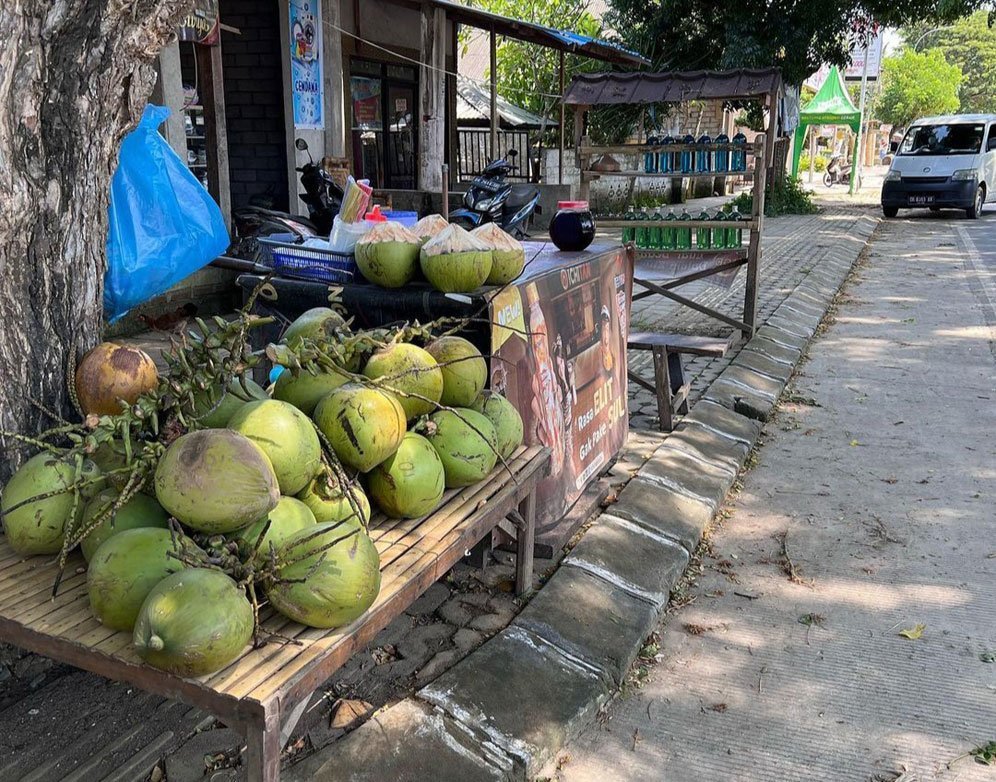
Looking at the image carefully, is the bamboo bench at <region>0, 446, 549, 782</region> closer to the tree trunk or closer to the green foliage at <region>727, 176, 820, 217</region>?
the tree trunk

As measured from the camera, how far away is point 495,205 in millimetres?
8359

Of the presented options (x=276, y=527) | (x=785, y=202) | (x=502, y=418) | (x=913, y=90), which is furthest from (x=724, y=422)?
(x=913, y=90)

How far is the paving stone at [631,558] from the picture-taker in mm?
3527

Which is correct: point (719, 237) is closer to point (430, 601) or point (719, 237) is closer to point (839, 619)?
point (839, 619)

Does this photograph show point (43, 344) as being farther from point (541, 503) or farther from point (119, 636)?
point (541, 503)

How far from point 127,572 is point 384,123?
1155 cm

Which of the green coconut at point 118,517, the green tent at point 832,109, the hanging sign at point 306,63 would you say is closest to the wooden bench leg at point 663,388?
the green coconut at point 118,517

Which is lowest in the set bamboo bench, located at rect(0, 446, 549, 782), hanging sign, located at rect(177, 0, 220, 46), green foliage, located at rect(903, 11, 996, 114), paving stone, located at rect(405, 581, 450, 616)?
paving stone, located at rect(405, 581, 450, 616)

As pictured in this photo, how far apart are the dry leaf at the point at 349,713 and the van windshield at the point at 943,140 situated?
19208 millimetres

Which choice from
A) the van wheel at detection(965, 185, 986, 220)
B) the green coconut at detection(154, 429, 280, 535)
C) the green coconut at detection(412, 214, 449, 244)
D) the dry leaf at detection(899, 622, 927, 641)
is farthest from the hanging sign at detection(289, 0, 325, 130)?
the van wheel at detection(965, 185, 986, 220)

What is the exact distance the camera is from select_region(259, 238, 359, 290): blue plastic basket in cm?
329

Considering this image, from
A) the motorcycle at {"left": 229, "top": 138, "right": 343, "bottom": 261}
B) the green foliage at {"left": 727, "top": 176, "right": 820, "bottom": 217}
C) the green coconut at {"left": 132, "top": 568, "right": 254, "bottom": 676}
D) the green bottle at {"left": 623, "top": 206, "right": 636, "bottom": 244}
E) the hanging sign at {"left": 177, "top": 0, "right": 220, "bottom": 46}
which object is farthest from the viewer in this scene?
the green foliage at {"left": 727, "top": 176, "right": 820, "bottom": 217}

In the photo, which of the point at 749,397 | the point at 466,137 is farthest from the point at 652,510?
the point at 466,137

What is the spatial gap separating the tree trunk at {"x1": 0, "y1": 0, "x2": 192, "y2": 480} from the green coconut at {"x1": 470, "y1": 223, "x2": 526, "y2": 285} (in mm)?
1213
